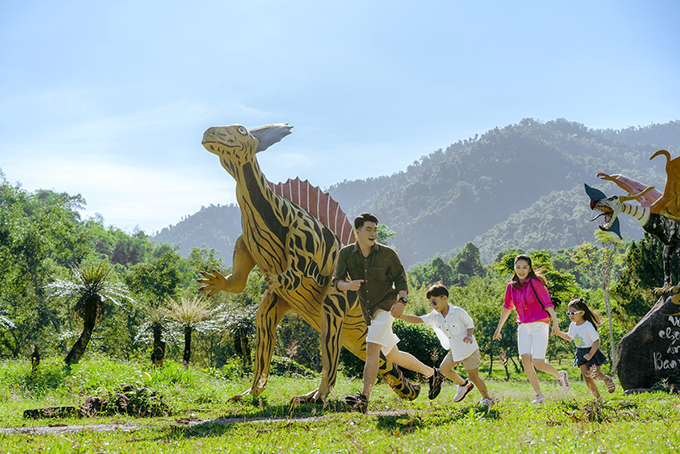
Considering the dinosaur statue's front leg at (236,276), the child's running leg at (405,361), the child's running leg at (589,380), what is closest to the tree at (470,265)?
the child's running leg at (589,380)

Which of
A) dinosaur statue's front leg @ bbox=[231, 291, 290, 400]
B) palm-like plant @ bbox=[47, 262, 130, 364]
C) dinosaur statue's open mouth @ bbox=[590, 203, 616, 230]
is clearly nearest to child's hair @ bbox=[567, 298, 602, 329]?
dinosaur statue's open mouth @ bbox=[590, 203, 616, 230]

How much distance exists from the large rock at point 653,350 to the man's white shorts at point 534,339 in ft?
7.55

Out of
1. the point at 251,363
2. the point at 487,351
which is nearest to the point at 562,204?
the point at 487,351

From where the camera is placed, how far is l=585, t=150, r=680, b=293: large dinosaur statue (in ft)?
12.3

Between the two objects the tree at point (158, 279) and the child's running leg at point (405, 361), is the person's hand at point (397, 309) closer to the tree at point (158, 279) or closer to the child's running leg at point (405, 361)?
the child's running leg at point (405, 361)

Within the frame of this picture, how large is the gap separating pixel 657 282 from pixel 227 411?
41.3 ft

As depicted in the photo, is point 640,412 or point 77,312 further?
point 77,312

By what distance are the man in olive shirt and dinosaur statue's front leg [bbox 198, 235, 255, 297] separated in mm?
1890

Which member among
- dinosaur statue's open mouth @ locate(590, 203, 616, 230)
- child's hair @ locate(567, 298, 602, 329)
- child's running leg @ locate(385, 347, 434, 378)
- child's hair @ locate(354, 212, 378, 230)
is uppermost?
child's hair @ locate(354, 212, 378, 230)

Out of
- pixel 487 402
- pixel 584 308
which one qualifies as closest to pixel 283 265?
pixel 487 402

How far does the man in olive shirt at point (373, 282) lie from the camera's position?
5805mm

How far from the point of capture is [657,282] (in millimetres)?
14531

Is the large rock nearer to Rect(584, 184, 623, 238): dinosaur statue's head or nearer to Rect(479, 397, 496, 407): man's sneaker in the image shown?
Rect(479, 397, 496, 407): man's sneaker

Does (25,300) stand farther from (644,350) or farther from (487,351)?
(644,350)
